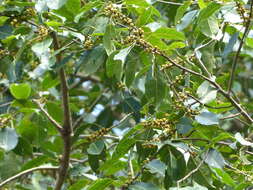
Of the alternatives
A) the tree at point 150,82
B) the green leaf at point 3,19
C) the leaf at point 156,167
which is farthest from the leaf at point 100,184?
the green leaf at point 3,19

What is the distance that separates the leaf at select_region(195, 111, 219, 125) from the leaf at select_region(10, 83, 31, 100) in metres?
0.58

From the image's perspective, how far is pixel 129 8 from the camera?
5.86ft

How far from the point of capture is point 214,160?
167 centimetres

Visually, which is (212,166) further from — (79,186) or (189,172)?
(79,186)

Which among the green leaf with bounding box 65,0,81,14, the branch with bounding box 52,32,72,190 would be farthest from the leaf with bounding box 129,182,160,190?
the green leaf with bounding box 65,0,81,14

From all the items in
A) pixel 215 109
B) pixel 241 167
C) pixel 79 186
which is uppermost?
pixel 215 109

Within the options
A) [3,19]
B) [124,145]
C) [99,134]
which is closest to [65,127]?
[99,134]

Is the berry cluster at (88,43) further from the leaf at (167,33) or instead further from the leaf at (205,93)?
the leaf at (205,93)

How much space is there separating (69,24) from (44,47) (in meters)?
0.14

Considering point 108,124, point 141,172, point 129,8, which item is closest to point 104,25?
point 129,8

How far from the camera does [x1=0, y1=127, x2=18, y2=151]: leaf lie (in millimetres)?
1908

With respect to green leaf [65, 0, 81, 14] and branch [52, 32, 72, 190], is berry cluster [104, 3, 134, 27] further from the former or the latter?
branch [52, 32, 72, 190]

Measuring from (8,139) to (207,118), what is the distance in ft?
2.06

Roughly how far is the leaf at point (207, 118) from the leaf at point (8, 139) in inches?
23.0
